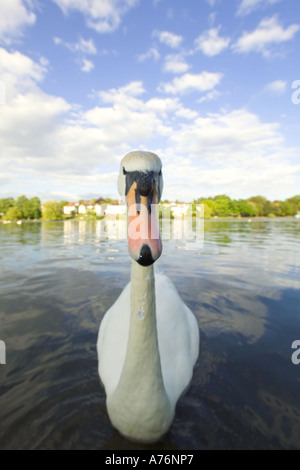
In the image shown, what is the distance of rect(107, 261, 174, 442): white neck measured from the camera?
2002 mm

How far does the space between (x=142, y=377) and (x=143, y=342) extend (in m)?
0.30

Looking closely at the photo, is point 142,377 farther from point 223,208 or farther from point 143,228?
point 223,208

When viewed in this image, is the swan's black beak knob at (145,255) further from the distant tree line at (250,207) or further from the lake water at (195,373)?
the distant tree line at (250,207)

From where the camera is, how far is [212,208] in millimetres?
108188

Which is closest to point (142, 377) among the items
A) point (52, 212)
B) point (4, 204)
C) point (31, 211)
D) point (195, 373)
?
point (195, 373)

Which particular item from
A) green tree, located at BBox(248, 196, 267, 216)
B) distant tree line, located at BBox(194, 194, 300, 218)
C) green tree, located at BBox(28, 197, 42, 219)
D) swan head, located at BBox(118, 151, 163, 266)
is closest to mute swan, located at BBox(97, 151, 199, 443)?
swan head, located at BBox(118, 151, 163, 266)

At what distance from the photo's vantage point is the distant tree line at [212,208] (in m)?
83.6

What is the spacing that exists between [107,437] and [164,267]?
7576mm

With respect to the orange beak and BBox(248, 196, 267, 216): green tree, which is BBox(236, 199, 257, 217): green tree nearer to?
BBox(248, 196, 267, 216): green tree

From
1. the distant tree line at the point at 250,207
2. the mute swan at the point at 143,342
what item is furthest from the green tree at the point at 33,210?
the mute swan at the point at 143,342

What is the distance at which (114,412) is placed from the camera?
2244 millimetres

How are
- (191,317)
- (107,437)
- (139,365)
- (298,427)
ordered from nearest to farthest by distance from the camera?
(139,365)
(107,437)
(298,427)
(191,317)
